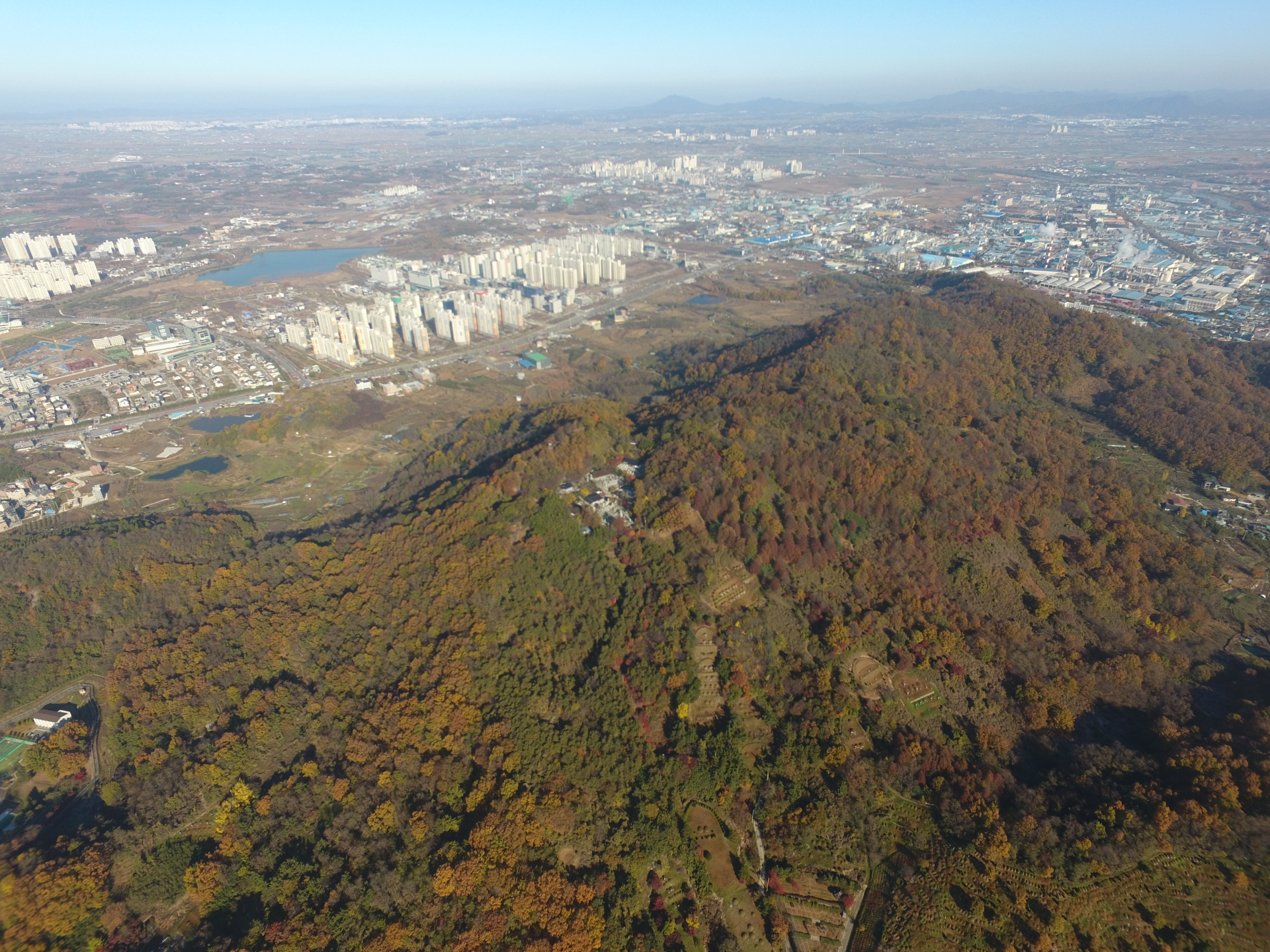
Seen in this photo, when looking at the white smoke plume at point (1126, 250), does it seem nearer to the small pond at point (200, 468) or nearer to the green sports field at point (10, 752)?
the small pond at point (200, 468)

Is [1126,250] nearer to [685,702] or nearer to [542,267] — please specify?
[542,267]

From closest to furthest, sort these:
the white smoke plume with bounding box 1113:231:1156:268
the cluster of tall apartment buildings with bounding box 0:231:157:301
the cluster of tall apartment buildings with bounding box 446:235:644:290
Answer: the cluster of tall apartment buildings with bounding box 0:231:157:301 → the white smoke plume with bounding box 1113:231:1156:268 → the cluster of tall apartment buildings with bounding box 446:235:644:290

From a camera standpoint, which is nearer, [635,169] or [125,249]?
[125,249]

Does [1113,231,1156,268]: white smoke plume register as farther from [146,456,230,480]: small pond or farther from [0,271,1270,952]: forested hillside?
[146,456,230,480]: small pond

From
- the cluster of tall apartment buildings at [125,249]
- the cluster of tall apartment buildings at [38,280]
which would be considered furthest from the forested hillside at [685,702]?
the cluster of tall apartment buildings at [125,249]

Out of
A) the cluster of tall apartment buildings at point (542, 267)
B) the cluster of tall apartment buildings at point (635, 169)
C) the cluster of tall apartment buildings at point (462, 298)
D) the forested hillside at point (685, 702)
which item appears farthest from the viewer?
the cluster of tall apartment buildings at point (635, 169)

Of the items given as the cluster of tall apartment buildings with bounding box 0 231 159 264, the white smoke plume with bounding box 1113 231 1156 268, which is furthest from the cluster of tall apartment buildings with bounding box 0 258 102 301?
the white smoke plume with bounding box 1113 231 1156 268

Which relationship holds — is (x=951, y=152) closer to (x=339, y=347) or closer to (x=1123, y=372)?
(x=1123, y=372)

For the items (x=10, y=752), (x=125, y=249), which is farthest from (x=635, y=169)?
(x=10, y=752)
